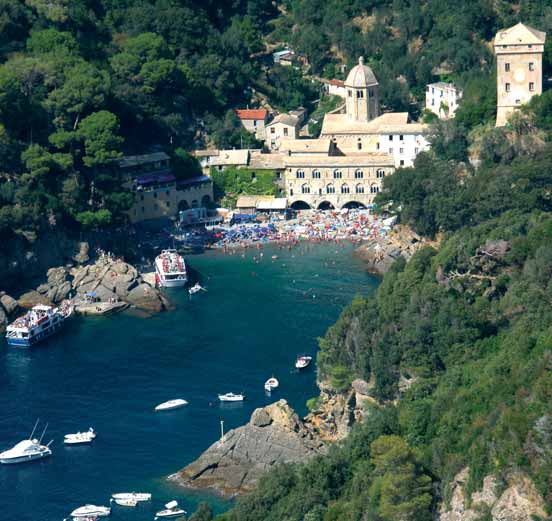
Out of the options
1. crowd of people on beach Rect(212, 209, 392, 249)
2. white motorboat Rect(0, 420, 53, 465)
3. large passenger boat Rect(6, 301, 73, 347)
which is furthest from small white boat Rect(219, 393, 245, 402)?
crowd of people on beach Rect(212, 209, 392, 249)

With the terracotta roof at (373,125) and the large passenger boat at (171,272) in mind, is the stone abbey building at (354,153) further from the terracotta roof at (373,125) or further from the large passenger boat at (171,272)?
the large passenger boat at (171,272)

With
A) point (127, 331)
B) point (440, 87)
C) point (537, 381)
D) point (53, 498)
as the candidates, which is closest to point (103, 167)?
point (127, 331)

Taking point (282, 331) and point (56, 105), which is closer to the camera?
point (282, 331)

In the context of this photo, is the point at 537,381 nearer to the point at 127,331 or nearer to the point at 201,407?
the point at 201,407

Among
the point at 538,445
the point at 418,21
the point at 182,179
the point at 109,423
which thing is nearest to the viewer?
the point at 538,445

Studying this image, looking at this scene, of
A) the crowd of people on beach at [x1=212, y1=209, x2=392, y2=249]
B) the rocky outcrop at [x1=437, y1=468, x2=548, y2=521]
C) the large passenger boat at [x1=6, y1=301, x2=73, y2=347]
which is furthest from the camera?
the crowd of people on beach at [x1=212, y1=209, x2=392, y2=249]

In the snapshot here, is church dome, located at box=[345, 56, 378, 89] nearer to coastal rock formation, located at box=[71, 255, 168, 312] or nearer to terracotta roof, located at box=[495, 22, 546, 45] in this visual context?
terracotta roof, located at box=[495, 22, 546, 45]
